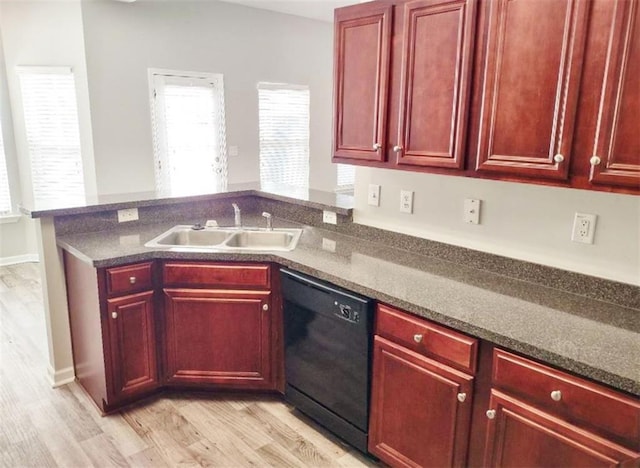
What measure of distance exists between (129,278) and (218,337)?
0.56 metres

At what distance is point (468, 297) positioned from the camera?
5.96 ft

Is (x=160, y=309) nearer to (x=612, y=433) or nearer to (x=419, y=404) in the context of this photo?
(x=419, y=404)

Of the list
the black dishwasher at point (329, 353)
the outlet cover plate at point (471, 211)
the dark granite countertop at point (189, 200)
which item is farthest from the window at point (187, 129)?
the outlet cover plate at point (471, 211)

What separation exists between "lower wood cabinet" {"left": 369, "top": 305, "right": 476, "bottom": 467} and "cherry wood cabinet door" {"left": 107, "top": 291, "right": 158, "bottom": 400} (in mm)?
1239

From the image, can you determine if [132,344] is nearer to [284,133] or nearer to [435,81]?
[435,81]

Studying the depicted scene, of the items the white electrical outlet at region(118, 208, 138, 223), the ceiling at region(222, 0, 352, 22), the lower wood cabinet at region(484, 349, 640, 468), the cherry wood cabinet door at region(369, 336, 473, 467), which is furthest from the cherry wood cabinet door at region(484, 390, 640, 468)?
the ceiling at region(222, 0, 352, 22)

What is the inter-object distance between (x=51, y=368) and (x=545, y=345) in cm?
269

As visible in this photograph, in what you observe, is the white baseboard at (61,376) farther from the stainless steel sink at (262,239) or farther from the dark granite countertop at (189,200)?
the stainless steel sink at (262,239)

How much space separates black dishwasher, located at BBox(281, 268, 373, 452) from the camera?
202 cm

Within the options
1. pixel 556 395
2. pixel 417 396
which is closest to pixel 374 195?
pixel 417 396

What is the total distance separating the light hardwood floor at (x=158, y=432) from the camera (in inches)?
85.5

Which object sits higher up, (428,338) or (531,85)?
(531,85)

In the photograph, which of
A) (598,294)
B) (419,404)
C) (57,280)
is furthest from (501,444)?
(57,280)

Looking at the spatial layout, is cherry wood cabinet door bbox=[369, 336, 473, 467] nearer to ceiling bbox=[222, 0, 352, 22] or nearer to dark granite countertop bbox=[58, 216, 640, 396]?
dark granite countertop bbox=[58, 216, 640, 396]
